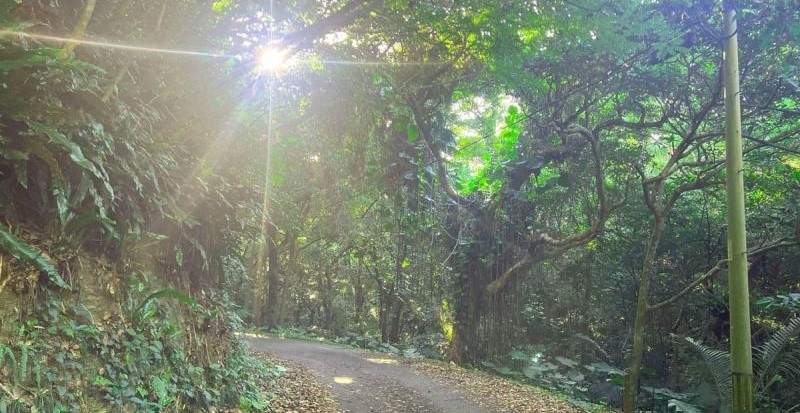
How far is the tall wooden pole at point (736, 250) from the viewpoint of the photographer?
5.15 meters

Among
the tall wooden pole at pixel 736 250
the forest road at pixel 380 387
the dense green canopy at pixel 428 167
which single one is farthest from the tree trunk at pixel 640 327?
the tall wooden pole at pixel 736 250

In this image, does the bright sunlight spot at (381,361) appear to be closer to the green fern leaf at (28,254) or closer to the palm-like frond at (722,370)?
the palm-like frond at (722,370)

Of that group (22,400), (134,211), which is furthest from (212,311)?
(22,400)

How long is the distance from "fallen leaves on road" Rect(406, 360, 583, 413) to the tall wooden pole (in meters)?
3.15

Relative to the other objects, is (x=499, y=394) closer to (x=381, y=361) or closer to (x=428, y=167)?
(x=381, y=361)

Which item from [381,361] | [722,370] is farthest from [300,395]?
[722,370]

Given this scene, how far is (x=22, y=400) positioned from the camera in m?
3.08

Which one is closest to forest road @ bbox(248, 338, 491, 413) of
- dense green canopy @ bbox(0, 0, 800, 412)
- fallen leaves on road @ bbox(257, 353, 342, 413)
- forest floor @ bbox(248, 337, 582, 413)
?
forest floor @ bbox(248, 337, 582, 413)

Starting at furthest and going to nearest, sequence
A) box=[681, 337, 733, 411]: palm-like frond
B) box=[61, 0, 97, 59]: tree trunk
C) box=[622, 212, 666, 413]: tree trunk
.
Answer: box=[622, 212, 666, 413]: tree trunk → box=[681, 337, 733, 411]: palm-like frond → box=[61, 0, 97, 59]: tree trunk

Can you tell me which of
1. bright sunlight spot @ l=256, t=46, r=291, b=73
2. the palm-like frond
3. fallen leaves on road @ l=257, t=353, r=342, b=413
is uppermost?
bright sunlight spot @ l=256, t=46, r=291, b=73

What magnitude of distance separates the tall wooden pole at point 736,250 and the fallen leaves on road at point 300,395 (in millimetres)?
4899

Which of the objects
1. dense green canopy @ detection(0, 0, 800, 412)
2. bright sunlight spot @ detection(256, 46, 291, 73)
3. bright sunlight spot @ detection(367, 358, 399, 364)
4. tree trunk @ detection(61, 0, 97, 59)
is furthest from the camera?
bright sunlight spot @ detection(367, 358, 399, 364)

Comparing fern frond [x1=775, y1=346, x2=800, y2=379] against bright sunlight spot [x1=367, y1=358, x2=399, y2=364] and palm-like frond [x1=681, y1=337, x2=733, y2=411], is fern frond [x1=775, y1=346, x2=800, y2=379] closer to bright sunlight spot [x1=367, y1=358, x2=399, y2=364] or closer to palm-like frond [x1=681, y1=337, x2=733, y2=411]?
palm-like frond [x1=681, y1=337, x2=733, y2=411]

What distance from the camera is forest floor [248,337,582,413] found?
734 centimetres
